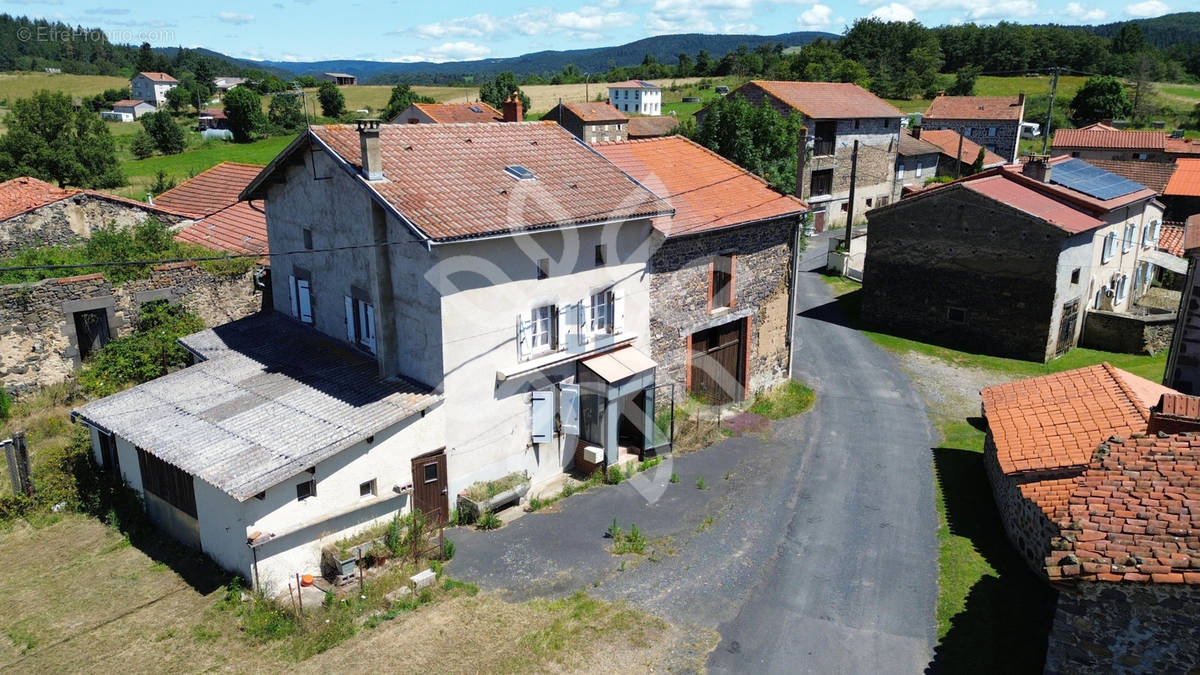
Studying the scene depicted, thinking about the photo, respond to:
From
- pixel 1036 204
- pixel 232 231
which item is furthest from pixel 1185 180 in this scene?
pixel 232 231

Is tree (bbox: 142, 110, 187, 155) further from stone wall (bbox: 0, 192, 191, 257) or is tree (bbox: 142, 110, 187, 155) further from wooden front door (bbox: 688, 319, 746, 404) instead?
wooden front door (bbox: 688, 319, 746, 404)

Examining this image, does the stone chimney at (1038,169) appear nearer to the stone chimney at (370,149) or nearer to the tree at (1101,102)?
the stone chimney at (370,149)

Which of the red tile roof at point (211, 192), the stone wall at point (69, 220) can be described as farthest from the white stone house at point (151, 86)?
the stone wall at point (69, 220)

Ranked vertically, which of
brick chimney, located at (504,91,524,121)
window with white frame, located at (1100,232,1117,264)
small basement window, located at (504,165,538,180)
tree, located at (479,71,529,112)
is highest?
tree, located at (479,71,529,112)

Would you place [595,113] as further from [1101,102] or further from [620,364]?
[1101,102]

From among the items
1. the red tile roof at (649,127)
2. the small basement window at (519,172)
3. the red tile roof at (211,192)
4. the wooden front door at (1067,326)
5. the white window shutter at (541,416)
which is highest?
the red tile roof at (649,127)

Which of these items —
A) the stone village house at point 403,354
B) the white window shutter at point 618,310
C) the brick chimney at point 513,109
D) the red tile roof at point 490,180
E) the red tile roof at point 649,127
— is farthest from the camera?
the red tile roof at point 649,127

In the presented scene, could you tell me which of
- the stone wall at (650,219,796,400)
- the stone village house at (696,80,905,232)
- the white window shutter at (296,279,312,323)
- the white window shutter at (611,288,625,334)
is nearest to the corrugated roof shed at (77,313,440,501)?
the white window shutter at (296,279,312,323)
